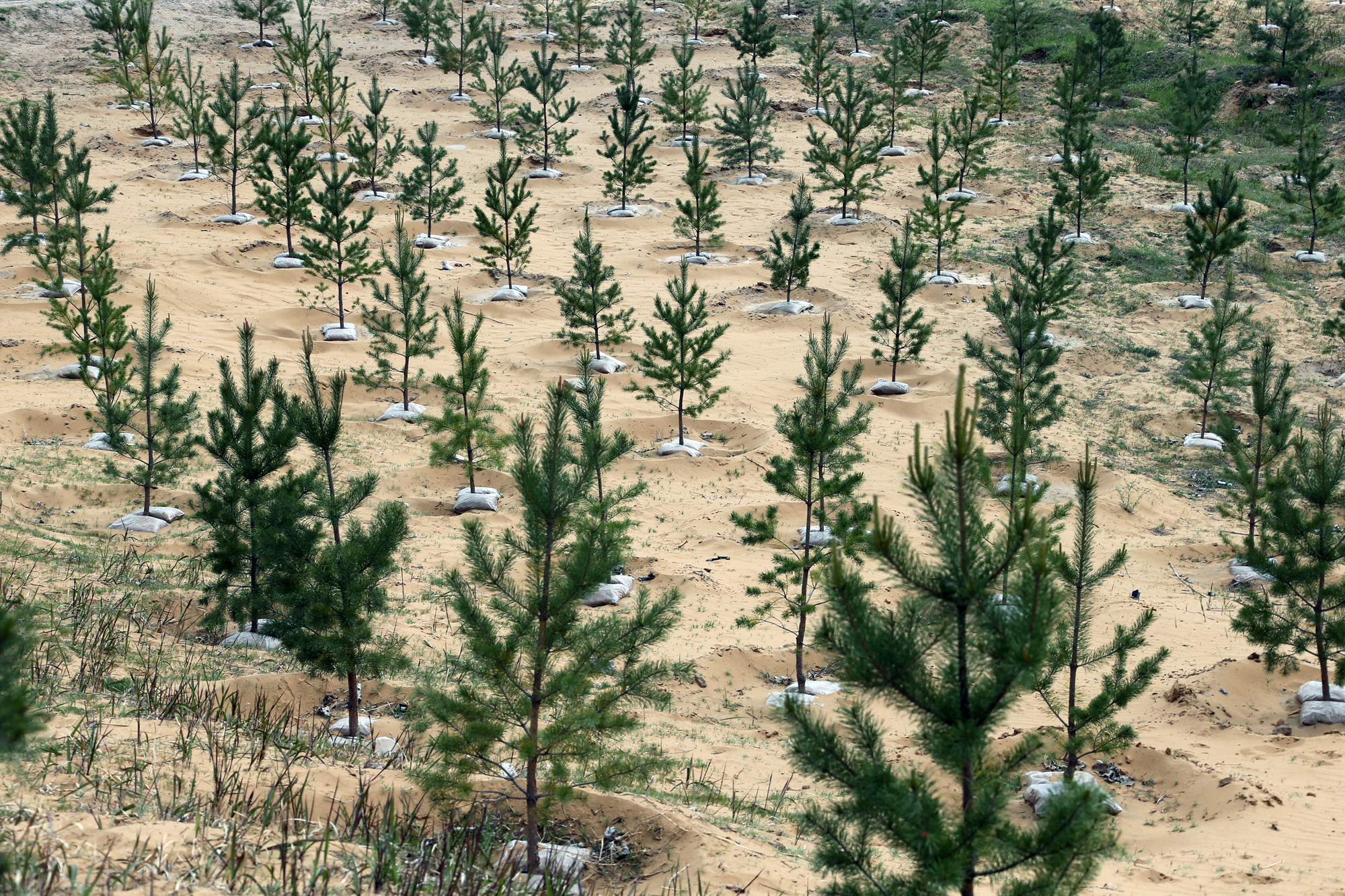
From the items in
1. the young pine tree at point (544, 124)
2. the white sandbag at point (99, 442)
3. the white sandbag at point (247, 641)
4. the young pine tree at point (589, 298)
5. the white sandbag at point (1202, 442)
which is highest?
the young pine tree at point (544, 124)

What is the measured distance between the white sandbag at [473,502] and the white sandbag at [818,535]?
13.9ft

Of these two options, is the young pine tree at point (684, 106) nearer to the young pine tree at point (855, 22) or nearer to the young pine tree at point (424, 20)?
the young pine tree at point (424, 20)

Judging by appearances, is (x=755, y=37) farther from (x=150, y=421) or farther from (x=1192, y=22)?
(x=150, y=421)

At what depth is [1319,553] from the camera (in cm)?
1194

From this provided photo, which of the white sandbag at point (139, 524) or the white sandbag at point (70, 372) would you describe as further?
the white sandbag at point (70, 372)

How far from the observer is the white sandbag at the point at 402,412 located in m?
19.1

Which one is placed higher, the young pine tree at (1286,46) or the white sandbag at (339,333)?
the young pine tree at (1286,46)

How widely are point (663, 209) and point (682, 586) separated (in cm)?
1832

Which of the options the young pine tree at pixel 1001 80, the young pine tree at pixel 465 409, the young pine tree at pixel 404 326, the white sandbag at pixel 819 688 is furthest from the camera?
the young pine tree at pixel 1001 80

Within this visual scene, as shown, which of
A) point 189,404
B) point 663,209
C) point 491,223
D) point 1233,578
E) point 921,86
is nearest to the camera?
point 189,404

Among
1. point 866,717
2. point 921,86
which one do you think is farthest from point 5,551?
point 921,86

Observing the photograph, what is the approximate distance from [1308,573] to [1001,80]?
28.8 metres

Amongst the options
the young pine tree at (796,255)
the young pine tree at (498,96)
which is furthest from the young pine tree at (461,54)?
the young pine tree at (796,255)

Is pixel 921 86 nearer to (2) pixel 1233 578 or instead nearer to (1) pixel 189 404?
(2) pixel 1233 578
